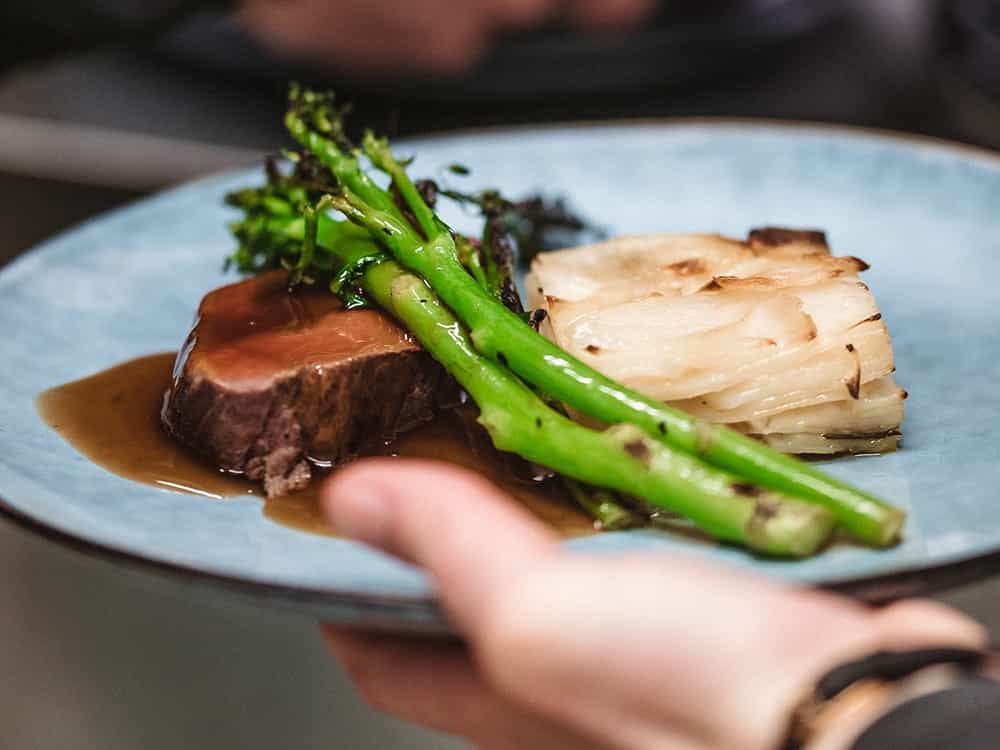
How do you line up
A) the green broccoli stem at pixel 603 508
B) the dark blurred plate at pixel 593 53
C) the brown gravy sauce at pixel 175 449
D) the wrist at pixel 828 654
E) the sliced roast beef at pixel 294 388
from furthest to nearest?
the dark blurred plate at pixel 593 53 < the sliced roast beef at pixel 294 388 < the brown gravy sauce at pixel 175 449 < the green broccoli stem at pixel 603 508 < the wrist at pixel 828 654

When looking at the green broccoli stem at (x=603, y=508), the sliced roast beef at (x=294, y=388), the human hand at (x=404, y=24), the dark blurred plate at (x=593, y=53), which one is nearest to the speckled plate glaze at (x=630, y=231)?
the green broccoli stem at (x=603, y=508)

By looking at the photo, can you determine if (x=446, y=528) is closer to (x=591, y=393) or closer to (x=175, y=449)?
(x=591, y=393)

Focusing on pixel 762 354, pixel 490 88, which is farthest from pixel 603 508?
pixel 490 88

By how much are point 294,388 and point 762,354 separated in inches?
35.5

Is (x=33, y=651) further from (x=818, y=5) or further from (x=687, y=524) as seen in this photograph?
(x=818, y=5)

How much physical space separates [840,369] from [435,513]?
1006mm

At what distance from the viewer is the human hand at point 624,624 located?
4.25 ft

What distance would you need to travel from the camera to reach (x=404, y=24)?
4.53 meters

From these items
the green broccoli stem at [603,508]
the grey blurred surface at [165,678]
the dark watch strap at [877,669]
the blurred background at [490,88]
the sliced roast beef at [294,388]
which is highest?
the blurred background at [490,88]

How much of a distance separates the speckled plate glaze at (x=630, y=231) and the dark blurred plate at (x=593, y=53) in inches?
37.7

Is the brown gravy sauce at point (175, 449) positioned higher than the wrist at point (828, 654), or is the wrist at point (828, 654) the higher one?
the brown gravy sauce at point (175, 449)

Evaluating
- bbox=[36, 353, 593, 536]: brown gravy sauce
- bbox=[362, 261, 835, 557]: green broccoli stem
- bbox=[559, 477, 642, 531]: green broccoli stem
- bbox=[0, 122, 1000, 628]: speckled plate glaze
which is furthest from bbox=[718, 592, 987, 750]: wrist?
bbox=[36, 353, 593, 536]: brown gravy sauce

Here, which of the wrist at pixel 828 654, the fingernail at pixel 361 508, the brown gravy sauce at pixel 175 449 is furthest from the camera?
the brown gravy sauce at pixel 175 449

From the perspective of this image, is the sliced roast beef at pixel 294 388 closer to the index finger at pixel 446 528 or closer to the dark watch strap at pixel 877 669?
the index finger at pixel 446 528
